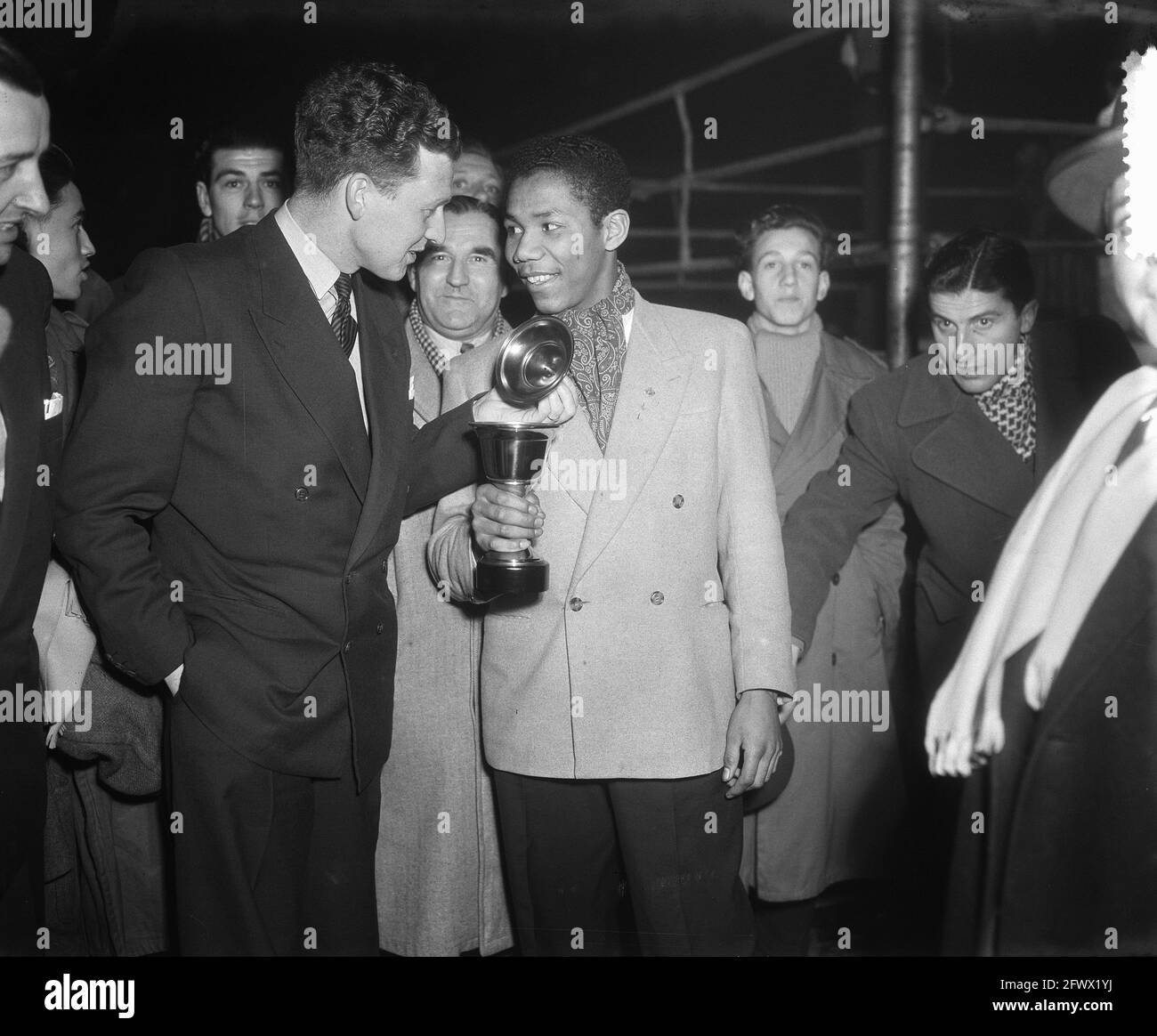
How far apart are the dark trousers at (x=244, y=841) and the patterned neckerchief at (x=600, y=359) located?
0.90m

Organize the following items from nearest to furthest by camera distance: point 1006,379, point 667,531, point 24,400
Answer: point 24,400, point 667,531, point 1006,379

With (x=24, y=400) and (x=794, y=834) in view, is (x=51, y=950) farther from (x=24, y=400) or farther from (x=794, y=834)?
(x=794, y=834)

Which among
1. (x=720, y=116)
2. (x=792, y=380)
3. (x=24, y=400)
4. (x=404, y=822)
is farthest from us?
(x=720, y=116)

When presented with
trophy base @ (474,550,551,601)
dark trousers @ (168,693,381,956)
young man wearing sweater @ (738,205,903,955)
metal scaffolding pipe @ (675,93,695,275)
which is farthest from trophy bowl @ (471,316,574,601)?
metal scaffolding pipe @ (675,93,695,275)

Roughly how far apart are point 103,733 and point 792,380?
1872 mm

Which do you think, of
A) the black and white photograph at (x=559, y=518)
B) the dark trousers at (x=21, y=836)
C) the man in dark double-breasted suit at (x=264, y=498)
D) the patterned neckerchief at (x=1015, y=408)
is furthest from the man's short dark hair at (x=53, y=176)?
the patterned neckerchief at (x=1015, y=408)

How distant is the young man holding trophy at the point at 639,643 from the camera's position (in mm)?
2320

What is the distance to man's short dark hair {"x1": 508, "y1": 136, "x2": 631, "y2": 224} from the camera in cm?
245

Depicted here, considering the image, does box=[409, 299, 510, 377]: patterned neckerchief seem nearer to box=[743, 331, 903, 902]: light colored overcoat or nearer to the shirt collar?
the shirt collar

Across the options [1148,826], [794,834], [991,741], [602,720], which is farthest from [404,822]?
[1148,826]

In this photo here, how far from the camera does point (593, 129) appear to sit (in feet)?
10.7

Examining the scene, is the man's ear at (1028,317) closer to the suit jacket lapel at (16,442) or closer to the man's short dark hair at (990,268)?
the man's short dark hair at (990,268)

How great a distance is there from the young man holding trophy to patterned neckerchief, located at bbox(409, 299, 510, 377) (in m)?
0.44

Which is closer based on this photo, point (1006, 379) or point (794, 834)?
point (1006, 379)
